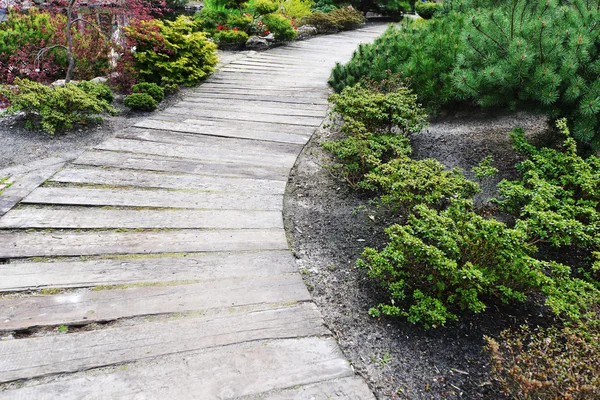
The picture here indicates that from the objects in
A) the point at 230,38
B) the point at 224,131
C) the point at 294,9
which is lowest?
the point at 224,131

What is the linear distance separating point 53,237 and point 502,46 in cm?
399

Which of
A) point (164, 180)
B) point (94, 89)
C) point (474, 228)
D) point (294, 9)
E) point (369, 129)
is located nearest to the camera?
point (474, 228)

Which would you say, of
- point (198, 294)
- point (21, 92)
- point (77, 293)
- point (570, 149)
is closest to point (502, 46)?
point (570, 149)

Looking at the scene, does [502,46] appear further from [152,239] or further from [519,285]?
[152,239]

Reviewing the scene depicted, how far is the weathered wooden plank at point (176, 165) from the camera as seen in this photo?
4.03m

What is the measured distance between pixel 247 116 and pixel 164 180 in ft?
6.72

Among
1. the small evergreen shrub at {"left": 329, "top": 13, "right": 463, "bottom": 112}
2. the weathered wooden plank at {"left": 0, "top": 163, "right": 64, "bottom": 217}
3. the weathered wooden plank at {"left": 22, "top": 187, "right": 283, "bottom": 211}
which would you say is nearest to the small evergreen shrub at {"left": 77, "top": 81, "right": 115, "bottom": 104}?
the weathered wooden plank at {"left": 0, "top": 163, "right": 64, "bottom": 217}

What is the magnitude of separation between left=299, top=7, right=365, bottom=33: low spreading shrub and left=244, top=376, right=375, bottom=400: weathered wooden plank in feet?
36.3

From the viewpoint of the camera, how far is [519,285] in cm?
241

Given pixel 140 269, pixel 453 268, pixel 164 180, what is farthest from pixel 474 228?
pixel 164 180

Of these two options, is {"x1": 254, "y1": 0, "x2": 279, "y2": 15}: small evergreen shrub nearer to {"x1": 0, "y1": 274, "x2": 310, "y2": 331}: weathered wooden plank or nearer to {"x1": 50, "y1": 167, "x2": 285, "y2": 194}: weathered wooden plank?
{"x1": 50, "y1": 167, "x2": 285, "y2": 194}: weathered wooden plank

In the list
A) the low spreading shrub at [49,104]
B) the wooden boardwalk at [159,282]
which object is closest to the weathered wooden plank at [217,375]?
the wooden boardwalk at [159,282]

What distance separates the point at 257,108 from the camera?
5.89m

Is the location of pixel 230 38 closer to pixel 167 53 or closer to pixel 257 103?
pixel 167 53
